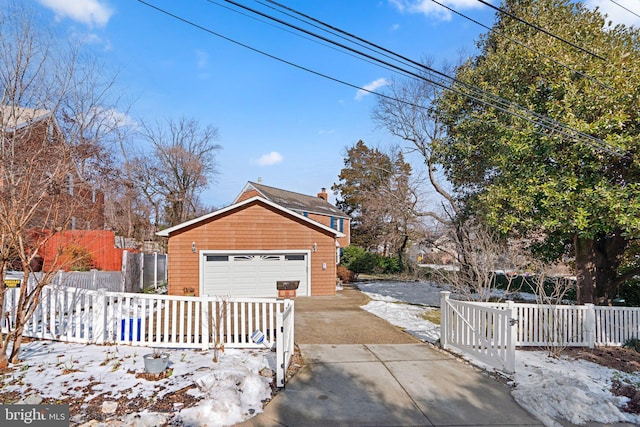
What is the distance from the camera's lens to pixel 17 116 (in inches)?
341

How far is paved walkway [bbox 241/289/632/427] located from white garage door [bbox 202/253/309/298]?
641cm

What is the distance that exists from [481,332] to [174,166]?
77.0 ft

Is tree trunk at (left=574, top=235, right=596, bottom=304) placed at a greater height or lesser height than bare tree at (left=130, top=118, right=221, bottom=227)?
lesser

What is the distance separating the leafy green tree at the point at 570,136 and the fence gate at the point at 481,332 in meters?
2.86

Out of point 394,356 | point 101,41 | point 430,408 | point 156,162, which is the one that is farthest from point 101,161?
point 430,408

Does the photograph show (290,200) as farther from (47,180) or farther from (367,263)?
(47,180)

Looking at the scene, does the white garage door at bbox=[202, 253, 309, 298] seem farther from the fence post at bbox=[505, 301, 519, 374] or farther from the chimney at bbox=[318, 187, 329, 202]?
A: the chimney at bbox=[318, 187, 329, 202]

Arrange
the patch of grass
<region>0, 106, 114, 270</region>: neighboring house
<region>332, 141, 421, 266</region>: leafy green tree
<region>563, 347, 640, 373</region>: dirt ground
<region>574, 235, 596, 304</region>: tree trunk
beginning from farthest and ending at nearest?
1. <region>332, 141, 421, 266</region>: leafy green tree
2. the patch of grass
3. <region>574, 235, 596, 304</region>: tree trunk
4. <region>563, 347, 640, 373</region>: dirt ground
5. <region>0, 106, 114, 270</region>: neighboring house

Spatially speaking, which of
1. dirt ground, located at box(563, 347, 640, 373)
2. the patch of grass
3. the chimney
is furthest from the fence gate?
the chimney

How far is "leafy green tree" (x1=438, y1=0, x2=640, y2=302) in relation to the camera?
7.04 m

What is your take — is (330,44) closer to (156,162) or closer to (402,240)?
(156,162)

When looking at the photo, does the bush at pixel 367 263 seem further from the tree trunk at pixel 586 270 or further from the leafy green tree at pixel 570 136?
the tree trunk at pixel 586 270

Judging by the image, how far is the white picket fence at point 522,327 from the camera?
540 cm

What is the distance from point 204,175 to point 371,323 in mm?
20985
